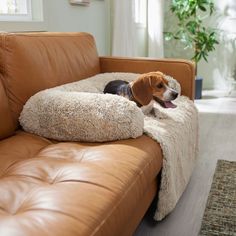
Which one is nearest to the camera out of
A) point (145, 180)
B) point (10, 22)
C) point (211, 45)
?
point (145, 180)

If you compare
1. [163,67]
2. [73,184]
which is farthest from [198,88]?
[73,184]

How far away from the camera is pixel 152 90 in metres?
1.91

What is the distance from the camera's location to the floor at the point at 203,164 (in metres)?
1.63

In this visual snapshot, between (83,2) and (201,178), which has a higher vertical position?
(83,2)

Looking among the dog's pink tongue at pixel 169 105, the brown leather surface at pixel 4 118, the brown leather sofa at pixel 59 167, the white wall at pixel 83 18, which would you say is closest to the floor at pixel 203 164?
the brown leather sofa at pixel 59 167

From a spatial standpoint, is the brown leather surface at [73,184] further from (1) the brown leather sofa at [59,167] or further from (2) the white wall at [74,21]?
(2) the white wall at [74,21]

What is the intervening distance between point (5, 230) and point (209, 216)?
1153 mm

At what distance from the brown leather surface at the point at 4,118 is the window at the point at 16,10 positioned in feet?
2.84

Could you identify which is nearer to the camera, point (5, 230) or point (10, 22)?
point (5, 230)

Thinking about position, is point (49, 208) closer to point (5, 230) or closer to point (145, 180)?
point (5, 230)

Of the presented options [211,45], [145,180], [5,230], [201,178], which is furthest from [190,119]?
[211,45]

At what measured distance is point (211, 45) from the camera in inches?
165

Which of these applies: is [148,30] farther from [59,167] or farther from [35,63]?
[59,167]

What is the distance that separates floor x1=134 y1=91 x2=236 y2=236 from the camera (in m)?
1.63
